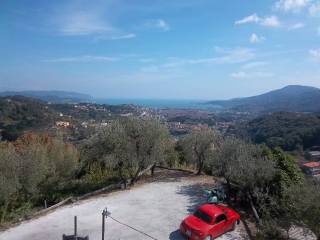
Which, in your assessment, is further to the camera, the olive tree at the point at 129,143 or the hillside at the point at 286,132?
the hillside at the point at 286,132

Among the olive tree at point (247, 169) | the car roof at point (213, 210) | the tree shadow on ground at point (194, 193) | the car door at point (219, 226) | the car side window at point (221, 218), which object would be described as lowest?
the tree shadow on ground at point (194, 193)

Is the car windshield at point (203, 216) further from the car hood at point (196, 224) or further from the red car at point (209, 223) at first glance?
the car hood at point (196, 224)

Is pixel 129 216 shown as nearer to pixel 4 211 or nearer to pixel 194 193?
pixel 194 193

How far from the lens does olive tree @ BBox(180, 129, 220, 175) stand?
27000 millimetres

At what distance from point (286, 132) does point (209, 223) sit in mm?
65726

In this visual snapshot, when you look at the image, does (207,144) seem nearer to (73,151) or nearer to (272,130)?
(73,151)

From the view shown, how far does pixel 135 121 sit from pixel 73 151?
25.3 ft

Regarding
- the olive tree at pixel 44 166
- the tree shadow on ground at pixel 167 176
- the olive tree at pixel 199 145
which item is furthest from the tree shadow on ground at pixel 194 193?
the olive tree at pixel 44 166

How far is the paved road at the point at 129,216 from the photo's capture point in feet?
54.0

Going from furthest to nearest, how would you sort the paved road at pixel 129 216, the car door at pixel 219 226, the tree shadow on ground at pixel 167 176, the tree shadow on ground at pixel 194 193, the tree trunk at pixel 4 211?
1. the tree shadow on ground at pixel 167 176
2. the tree shadow on ground at pixel 194 193
3. the tree trunk at pixel 4 211
4. the paved road at pixel 129 216
5. the car door at pixel 219 226

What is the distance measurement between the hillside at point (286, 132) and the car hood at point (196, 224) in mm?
42873

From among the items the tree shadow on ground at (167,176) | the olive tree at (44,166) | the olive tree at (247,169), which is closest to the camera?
the olive tree at (247,169)

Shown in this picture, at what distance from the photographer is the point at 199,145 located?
90.3 feet

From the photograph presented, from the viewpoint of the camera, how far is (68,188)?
26016 millimetres
